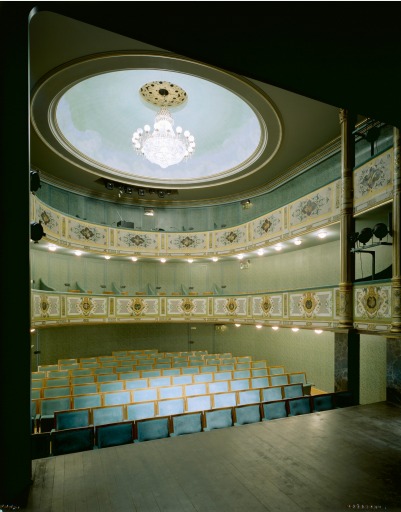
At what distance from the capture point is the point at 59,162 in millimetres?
10969

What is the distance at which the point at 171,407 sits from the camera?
6.63 metres

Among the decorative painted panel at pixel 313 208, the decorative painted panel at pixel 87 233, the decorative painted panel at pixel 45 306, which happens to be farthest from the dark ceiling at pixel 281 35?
the decorative painted panel at pixel 87 233

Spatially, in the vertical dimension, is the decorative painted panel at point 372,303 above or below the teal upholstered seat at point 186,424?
above

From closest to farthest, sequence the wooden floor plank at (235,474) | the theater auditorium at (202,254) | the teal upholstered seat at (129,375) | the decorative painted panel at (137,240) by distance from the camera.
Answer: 1. the theater auditorium at (202,254)
2. the wooden floor plank at (235,474)
3. the teal upholstered seat at (129,375)
4. the decorative painted panel at (137,240)

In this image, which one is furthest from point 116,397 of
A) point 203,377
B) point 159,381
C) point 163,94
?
point 163,94

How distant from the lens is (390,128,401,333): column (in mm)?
6051

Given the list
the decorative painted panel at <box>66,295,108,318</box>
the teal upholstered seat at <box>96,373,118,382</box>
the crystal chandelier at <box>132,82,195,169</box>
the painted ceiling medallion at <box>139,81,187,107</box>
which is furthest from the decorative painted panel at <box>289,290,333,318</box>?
the decorative painted panel at <box>66,295,108,318</box>

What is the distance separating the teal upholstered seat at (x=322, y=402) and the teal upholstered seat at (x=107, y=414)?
416cm

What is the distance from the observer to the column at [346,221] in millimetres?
7215

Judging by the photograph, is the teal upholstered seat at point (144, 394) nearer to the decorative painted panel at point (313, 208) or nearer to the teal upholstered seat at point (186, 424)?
the teal upholstered seat at point (186, 424)

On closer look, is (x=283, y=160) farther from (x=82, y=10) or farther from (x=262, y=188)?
(x=82, y=10)

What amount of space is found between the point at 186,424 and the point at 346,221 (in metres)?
5.87

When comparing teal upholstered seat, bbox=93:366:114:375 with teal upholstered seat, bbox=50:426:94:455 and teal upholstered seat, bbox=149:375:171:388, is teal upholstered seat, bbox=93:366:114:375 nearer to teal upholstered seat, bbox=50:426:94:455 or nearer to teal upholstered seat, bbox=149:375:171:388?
teal upholstered seat, bbox=149:375:171:388

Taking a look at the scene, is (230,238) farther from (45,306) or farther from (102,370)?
(45,306)
